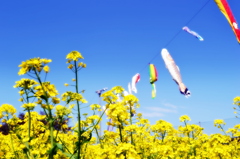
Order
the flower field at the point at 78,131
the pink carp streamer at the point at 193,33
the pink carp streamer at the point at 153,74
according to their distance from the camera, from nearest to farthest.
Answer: the flower field at the point at 78,131, the pink carp streamer at the point at 193,33, the pink carp streamer at the point at 153,74

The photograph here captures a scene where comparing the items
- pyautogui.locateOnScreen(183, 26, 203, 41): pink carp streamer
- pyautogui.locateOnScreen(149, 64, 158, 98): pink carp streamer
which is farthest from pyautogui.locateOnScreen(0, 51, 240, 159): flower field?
pyautogui.locateOnScreen(149, 64, 158, 98): pink carp streamer

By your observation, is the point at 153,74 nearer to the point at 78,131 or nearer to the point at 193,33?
the point at 193,33

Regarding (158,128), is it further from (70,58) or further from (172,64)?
(172,64)

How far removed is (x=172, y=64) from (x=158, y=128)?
569cm

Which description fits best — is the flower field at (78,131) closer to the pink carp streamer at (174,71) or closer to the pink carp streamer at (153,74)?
the pink carp streamer at (174,71)

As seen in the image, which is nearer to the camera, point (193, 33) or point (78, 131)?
point (78, 131)

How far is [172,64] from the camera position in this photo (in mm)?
9867

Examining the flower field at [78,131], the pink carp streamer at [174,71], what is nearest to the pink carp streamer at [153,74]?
the pink carp streamer at [174,71]

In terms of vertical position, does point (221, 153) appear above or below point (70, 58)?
below

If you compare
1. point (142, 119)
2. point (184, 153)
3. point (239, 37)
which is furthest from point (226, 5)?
point (184, 153)

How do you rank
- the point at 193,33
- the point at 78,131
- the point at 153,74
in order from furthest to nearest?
the point at 153,74, the point at 193,33, the point at 78,131

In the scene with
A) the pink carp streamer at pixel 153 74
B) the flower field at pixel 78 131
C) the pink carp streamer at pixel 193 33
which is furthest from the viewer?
the pink carp streamer at pixel 153 74

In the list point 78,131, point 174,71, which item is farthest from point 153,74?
point 78,131

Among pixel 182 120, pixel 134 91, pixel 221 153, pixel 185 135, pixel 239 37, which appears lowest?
pixel 221 153
